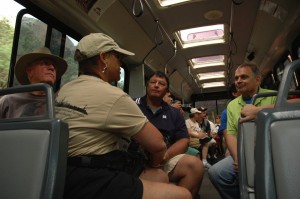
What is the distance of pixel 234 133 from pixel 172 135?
0.60m

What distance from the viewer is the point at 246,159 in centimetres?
147

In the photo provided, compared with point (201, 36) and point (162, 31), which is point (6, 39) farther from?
point (201, 36)

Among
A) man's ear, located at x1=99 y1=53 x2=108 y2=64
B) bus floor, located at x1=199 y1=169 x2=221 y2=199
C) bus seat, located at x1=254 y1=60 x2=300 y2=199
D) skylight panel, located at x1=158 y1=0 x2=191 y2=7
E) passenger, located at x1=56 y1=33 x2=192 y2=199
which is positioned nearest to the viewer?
bus seat, located at x1=254 y1=60 x2=300 y2=199

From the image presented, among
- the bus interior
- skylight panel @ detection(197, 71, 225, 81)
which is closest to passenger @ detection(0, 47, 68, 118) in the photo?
the bus interior

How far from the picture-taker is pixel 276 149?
0.86 metres

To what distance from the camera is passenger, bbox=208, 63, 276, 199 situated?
2312 millimetres

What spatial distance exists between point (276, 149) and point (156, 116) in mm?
1750

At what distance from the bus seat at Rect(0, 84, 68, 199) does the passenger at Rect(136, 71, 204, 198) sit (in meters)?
1.03

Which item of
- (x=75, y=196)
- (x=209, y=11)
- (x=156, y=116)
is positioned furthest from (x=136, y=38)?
(x=75, y=196)

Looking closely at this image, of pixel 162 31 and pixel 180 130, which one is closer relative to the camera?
pixel 180 130

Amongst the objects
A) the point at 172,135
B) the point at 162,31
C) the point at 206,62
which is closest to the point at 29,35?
the point at 172,135

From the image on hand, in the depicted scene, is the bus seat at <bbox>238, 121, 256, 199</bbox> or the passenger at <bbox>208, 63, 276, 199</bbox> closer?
the bus seat at <bbox>238, 121, 256, 199</bbox>

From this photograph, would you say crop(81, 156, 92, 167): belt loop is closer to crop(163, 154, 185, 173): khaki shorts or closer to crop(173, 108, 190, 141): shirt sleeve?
crop(163, 154, 185, 173): khaki shorts

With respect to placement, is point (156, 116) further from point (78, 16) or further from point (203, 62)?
point (203, 62)
